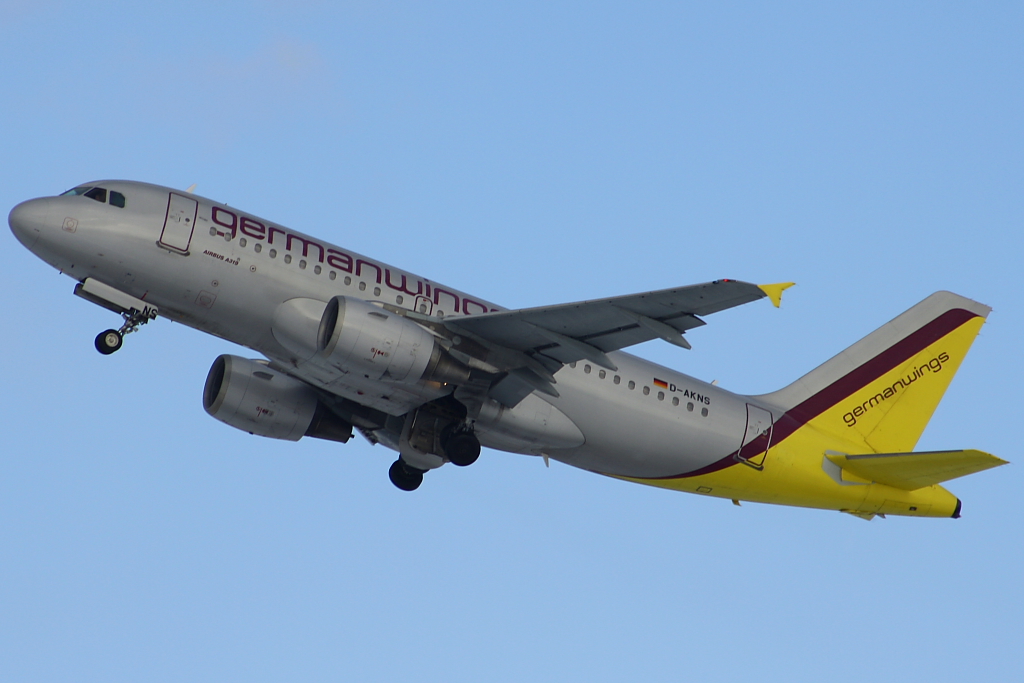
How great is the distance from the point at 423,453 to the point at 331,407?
3.37 meters

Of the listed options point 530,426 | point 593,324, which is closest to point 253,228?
point 530,426

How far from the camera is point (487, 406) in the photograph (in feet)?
90.0

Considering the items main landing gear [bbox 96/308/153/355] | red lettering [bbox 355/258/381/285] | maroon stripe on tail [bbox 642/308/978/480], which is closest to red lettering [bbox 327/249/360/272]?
red lettering [bbox 355/258/381/285]

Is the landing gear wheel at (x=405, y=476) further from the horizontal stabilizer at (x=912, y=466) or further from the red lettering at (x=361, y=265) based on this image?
the horizontal stabilizer at (x=912, y=466)

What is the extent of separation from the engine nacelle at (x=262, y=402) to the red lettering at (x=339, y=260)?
14.9 feet

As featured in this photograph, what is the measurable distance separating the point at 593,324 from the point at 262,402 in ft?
31.1

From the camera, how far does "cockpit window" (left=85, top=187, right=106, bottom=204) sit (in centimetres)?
2632

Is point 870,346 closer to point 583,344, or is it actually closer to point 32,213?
point 583,344

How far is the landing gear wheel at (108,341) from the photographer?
26531 millimetres

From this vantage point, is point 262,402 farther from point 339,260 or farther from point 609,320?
point 609,320

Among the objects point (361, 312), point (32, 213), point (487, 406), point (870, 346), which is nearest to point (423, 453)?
point (487, 406)

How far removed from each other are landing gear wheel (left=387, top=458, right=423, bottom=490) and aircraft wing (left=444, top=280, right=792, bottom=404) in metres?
5.64

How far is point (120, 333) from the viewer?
26609 millimetres

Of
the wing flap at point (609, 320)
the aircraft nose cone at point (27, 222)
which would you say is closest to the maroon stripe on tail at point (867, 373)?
the wing flap at point (609, 320)
